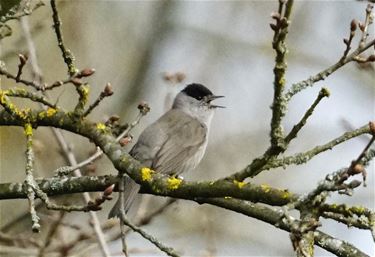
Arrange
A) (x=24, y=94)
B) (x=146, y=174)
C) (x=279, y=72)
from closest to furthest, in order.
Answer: (x=279, y=72) < (x=146, y=174) < (x=24, y=94)

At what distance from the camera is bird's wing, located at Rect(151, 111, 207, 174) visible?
7594mm

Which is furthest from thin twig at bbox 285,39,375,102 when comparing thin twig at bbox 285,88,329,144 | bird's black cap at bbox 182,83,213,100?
bird's black cap at bbox 182,83,213,100

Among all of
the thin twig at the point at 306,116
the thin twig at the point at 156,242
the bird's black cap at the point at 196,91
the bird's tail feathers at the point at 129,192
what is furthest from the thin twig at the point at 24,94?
the bird's black cap at the point at 196,91

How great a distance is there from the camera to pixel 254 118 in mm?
14117

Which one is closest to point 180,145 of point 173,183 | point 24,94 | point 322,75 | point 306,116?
point 24,94

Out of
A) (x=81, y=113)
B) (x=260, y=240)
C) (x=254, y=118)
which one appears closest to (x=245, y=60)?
(x=254, y=118)

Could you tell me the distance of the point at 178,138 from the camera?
8.16m

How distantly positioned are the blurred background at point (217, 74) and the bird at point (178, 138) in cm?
189

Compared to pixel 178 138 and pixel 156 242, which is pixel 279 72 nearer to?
pixel 156 242

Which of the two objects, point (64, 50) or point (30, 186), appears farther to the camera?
point (64, 50)

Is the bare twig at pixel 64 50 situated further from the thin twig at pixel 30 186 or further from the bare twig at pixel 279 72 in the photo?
the bare twig at pixel 279 72

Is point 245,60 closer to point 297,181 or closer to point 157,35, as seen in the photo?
point 157,35

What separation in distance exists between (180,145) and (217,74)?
652cm

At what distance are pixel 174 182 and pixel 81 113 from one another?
806 millimetres
